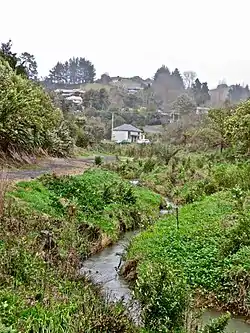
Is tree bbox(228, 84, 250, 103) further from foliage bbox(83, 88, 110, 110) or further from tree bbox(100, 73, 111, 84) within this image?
foliage bbox(83, 88, 110, 110)

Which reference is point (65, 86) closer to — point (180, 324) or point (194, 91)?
point (194, 91)

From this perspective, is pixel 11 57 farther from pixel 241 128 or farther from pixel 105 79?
pixel 105 79

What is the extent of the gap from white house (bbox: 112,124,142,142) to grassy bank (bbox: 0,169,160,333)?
45880mm

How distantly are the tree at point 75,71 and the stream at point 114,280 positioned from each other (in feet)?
351

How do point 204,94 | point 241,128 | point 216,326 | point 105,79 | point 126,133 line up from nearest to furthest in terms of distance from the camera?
point 216,326, point 241,128, point 126,133, point 204,94, point 105,79

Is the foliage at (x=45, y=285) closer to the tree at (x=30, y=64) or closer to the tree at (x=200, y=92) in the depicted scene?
the tree at (x=30, y=64)

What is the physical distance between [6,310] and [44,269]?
2.22 m

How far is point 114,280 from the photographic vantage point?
463 inches

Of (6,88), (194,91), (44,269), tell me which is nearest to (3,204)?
(44,269)

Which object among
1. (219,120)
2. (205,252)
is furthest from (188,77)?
(205,252)

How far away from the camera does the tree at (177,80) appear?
11946cm

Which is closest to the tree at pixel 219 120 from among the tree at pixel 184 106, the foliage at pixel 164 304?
the foliage at pixel 164 304

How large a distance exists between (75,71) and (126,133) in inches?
2519

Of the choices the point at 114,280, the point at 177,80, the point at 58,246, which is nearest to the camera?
the point at 58,246
